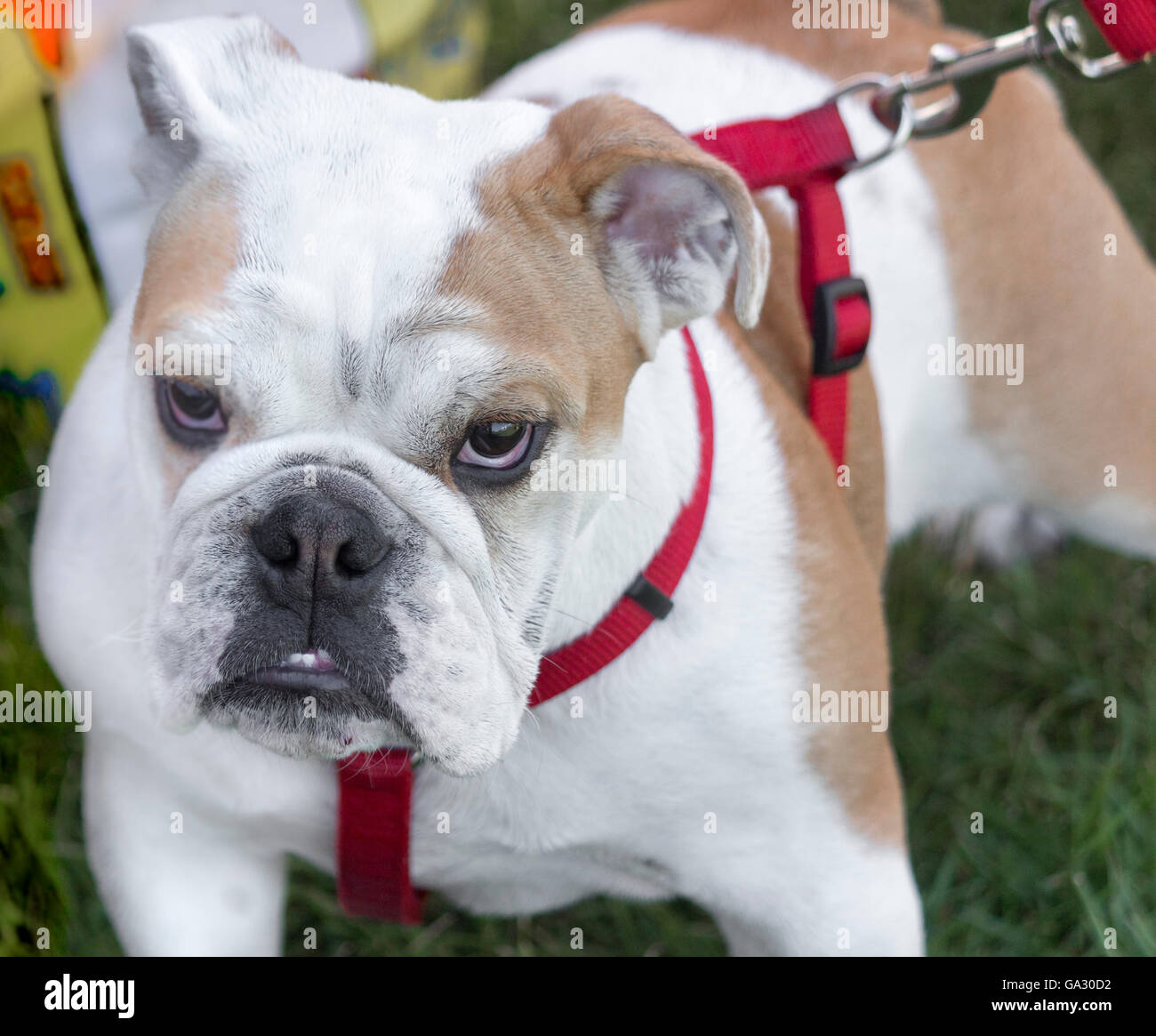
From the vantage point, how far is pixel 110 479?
2.53 m

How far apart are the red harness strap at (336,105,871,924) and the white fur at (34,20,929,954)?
4 cm

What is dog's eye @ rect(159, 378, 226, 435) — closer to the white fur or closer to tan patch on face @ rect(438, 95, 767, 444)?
the white fur

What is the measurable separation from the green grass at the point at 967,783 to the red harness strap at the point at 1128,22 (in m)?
0.64

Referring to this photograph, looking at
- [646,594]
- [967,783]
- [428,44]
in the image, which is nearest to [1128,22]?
[646,594]

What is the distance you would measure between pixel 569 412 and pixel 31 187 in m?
2.17

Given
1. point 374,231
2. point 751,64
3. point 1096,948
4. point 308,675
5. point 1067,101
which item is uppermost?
point 1067,101

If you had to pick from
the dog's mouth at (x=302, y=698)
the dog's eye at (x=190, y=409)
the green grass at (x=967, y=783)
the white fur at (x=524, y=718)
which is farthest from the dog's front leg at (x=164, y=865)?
the dog's eye at (x=190, y=409)

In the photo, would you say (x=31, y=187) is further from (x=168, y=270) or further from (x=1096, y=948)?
(x=1096, y=948)

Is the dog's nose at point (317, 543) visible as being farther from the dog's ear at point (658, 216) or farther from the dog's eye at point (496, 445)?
the dog's ear at point (658, 216)

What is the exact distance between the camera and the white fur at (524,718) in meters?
2.04

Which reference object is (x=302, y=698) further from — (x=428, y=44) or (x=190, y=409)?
(x=428, y=44)

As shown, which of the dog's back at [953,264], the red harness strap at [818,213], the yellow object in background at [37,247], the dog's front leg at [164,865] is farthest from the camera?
the yellow object in background at [37,247]

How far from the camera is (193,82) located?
220 cm

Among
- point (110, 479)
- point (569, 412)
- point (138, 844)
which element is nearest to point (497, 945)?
point (138, 844)
